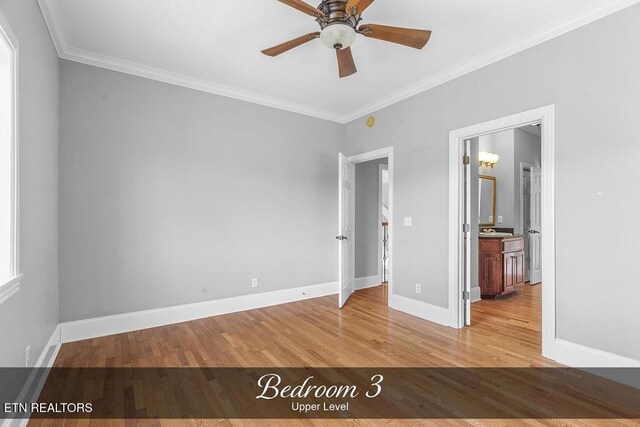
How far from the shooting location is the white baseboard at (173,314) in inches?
120

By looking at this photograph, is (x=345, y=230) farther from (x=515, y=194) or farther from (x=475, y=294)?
(x=515, y=194)

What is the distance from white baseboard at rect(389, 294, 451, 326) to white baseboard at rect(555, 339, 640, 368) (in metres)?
1.04

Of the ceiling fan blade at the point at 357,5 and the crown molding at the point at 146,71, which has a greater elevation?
the crown molding at the point at 146,71

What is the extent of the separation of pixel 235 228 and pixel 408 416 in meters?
2.84

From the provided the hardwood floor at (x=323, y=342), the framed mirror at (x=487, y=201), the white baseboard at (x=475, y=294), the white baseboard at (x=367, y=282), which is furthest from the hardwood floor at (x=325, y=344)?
the framed mirror at (x=487, y=201)

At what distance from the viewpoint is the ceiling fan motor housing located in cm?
202

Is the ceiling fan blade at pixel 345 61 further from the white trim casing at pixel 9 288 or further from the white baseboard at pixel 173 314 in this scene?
the white baseboard at pixel 173 314

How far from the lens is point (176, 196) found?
3.58m

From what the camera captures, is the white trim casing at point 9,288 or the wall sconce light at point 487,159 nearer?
the white trim casing at point 9,288

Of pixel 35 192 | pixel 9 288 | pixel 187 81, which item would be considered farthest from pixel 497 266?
pixel 35 192

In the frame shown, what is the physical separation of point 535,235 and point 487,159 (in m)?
1.62

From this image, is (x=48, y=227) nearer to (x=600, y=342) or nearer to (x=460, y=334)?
(x=460, y=334)

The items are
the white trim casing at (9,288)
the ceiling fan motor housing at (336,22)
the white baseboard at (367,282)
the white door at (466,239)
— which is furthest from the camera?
the white baseboard at (367,282)

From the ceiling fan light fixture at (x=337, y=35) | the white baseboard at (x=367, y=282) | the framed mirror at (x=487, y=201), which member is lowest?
the white baseboard at (x=367, y=282)
